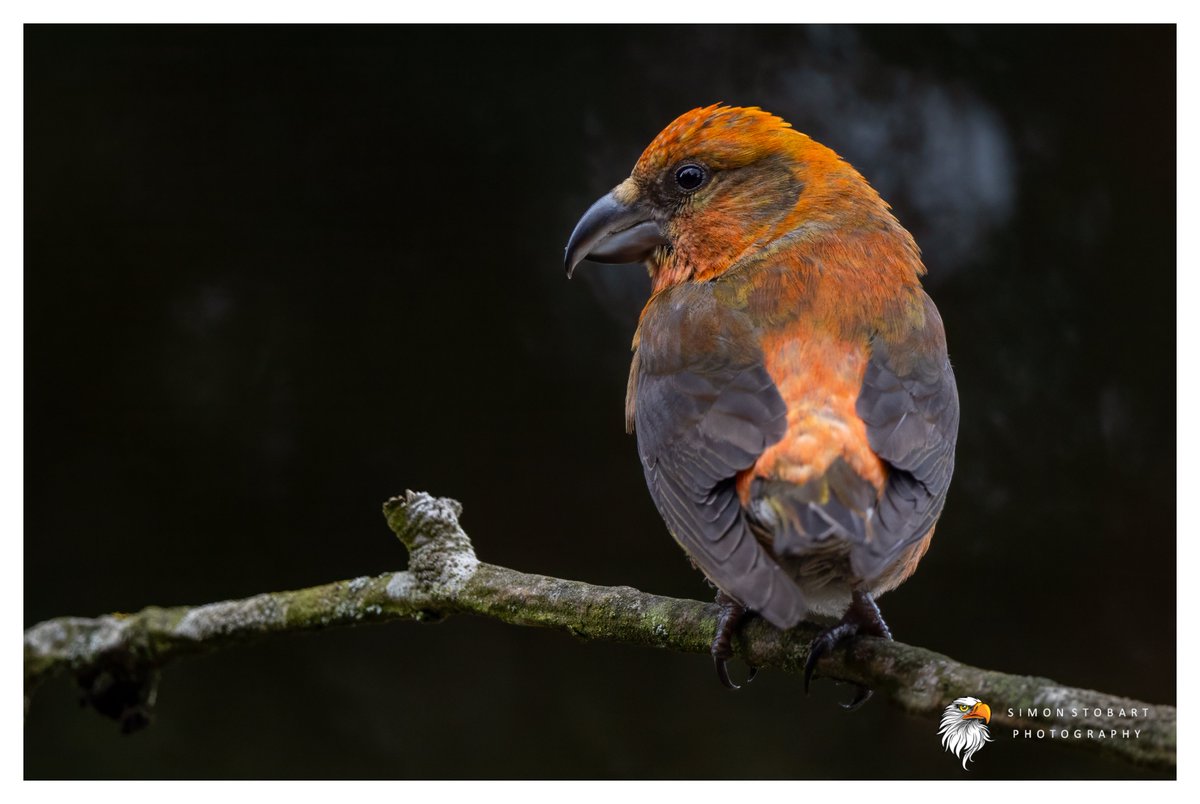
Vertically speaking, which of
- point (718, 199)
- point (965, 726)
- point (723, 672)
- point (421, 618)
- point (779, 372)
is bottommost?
point (965, 726)

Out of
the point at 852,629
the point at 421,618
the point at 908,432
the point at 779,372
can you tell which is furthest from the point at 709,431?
the point at 421,618

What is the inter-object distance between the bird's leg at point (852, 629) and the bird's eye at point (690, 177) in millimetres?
1432

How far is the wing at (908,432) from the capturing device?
7.45 ft

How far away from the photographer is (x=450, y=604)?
269 centimetres

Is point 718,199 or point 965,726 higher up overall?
point 718,199

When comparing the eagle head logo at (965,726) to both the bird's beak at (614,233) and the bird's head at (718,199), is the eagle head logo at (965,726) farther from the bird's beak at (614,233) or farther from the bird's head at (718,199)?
the bird's beak at (614,233)

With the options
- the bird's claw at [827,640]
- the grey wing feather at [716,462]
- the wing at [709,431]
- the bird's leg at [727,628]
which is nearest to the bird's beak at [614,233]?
the wing at [709,431]

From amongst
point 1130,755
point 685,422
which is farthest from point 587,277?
point 1130,755

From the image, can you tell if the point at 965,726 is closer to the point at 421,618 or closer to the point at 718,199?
the point at 421,618

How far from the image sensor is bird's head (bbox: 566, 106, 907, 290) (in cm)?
333

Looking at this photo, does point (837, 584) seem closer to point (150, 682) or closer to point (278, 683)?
point (150, 682)

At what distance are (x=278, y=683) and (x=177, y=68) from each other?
2037 mm

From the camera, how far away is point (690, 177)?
341cm

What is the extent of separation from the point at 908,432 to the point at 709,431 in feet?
1.40
